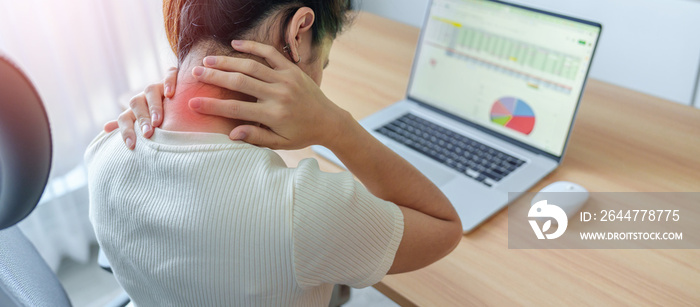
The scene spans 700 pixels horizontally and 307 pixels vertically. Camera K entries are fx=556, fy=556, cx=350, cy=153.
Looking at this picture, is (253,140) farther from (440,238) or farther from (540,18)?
(540,18)

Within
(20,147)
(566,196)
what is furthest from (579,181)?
(20,147)

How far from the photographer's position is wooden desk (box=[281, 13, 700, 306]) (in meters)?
0.85

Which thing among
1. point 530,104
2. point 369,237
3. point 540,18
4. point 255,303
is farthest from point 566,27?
point 255,303

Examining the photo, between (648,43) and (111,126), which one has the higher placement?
(648,43)

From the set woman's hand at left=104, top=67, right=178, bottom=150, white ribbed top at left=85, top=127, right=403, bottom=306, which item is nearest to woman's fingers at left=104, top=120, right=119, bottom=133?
woman's hand at left=104, top=67, right=178, bottom=150

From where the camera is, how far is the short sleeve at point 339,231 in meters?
0.63

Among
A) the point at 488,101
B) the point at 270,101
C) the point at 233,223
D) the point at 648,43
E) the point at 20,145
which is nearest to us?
the point at 20,145

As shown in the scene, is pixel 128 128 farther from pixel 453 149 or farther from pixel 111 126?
pixel 453 149

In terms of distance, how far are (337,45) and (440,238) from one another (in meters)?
0.94

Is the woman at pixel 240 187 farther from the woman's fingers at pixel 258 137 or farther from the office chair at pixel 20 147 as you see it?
the office chair at pixel 20 147

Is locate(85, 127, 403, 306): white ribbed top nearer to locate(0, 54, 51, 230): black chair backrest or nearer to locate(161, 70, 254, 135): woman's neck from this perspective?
locate(161, 70, 254, 135): woman's neck

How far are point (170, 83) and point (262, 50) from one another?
149 millimetres

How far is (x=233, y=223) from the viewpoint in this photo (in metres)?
0.63

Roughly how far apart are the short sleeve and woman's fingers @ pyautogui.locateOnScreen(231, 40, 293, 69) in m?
0.14
